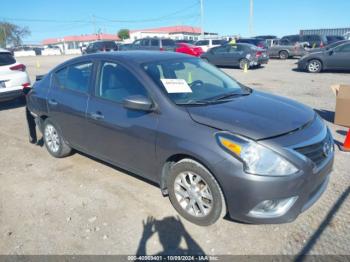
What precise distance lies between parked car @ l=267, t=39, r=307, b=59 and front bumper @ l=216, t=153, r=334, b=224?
2136 cm

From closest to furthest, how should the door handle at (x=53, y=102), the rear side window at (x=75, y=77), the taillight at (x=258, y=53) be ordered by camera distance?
the rear side window at (x=75, y=77) < the door handle at (x=53, y=102) < the taillight at (x=258, y=53)

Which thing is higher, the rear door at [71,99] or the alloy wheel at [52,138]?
the rear door at [71,99]

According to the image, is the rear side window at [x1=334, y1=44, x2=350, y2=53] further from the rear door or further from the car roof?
the rear door

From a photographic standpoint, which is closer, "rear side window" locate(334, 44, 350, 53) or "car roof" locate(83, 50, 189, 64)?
"car roof" locate(83, 50, 189, 64)

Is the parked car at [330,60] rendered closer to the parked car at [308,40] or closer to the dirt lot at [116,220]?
the parked car at [308,40]

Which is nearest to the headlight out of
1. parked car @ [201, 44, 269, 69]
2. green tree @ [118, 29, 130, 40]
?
parked car @ [201, 44, 269, 69]

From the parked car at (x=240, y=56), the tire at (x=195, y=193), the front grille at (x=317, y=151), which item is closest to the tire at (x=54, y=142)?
the tire at (x=195, y=193)

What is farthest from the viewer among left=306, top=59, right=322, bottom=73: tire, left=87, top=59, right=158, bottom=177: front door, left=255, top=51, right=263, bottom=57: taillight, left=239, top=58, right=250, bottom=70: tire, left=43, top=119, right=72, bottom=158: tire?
left=255, top=51, right=263, bottom=57: taillight

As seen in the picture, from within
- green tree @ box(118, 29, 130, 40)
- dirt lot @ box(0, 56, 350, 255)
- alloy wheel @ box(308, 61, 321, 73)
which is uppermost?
green tree @ box(118, 29, 130, 40)

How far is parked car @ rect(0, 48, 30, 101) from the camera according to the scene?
7953mm

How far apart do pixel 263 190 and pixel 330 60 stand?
43.8 feet

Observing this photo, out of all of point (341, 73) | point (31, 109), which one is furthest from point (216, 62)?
point (31, 109)

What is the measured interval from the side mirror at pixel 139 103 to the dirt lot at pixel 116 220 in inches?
44.8

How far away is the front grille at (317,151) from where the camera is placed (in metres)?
2.70
